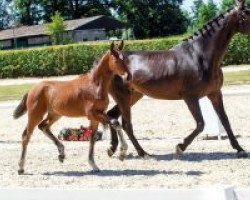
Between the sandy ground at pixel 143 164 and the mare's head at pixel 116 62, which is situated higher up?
the mare's head at pixel 116 62

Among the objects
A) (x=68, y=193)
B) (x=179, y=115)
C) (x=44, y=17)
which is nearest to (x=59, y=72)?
(x=179, y=115)

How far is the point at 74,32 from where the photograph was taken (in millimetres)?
71812

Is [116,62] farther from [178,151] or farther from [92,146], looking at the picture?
[178,151]

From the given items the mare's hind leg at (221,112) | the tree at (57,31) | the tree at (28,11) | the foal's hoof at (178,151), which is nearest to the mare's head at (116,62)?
the foal's hoof at (178,151)

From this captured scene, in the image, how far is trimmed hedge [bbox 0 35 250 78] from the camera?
40.4 m

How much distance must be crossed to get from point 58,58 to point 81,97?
105 feet

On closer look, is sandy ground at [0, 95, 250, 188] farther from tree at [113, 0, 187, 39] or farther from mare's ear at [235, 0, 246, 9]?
tree at [113, 0, 187, 39]

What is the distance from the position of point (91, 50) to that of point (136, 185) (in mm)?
33095

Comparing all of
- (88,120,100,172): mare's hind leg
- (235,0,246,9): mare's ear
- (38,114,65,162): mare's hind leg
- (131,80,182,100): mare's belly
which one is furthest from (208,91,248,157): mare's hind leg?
(38,114,65,162): mare's hind leg

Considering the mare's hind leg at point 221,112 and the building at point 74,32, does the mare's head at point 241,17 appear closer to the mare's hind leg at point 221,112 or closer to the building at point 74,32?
the mare's hind leg at point 221,112

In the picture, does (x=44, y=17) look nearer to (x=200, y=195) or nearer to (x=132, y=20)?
(x=132, y=20)

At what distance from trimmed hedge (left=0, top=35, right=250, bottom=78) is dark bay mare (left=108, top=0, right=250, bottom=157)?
29.5m

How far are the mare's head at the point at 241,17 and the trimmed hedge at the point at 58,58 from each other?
2968 cm

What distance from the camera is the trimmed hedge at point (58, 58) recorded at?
40.4 m
